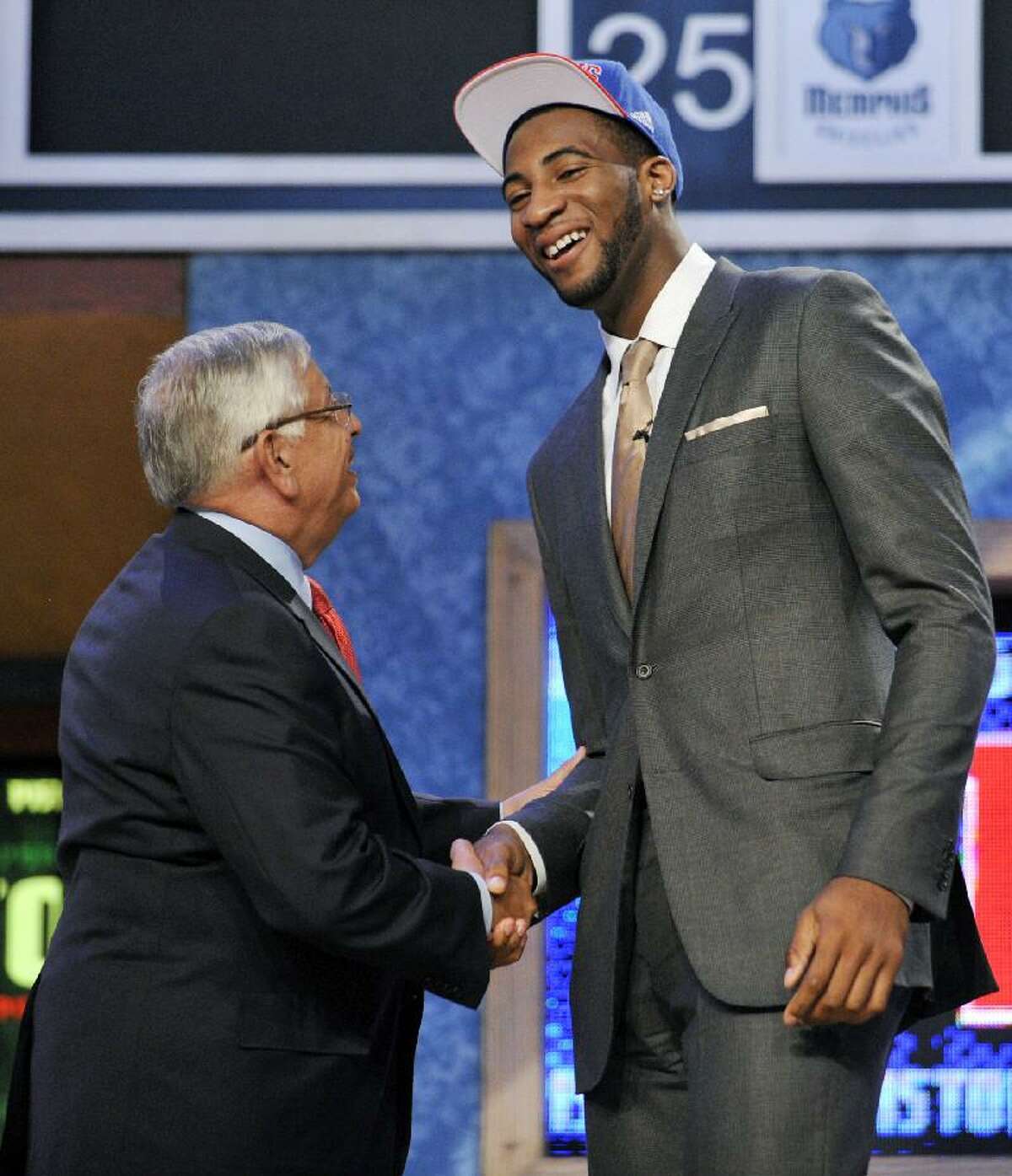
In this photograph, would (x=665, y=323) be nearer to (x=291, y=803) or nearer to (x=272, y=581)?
(x=272, y=581)

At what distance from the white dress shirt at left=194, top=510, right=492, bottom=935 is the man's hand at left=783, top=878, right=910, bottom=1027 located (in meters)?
0.58

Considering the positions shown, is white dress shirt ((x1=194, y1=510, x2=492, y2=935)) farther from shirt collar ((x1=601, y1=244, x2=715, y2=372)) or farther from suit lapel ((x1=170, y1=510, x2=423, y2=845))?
shirt collar ((x1=601, y1=244, x2=715, y2=372))

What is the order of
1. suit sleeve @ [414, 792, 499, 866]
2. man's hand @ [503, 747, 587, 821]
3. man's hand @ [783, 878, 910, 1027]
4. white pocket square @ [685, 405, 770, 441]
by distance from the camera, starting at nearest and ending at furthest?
man's hand @ [783, 878, 910, 1027], white pocket square @ [685, 405, 770, 441], man's hand @ [503, 747, 587, 821], suit sleeve @ [414, 792, 499, 866]

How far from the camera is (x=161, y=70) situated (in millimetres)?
3744

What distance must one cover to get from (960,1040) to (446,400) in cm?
160

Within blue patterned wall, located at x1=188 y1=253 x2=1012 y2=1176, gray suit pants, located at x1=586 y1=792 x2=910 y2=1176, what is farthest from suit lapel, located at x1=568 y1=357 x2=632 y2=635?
blue patterned wall, located at x1=188 y1=253 x2=1012 y2=1176

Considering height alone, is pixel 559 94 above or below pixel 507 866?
above

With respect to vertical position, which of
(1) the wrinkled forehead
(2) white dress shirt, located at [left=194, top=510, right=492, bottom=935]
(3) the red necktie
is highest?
(1) the wrinkled forehead

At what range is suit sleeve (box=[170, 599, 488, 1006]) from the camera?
197 cm

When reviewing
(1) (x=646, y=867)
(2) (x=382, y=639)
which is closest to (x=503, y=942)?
(1) (x=646, y=867)

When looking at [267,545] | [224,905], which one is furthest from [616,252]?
[224,905]

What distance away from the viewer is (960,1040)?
11.8 ft

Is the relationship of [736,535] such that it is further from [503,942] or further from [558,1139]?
[558,1139]

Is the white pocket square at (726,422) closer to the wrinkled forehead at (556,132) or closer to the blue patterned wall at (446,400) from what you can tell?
the wrinkled forehead at (556,132)
